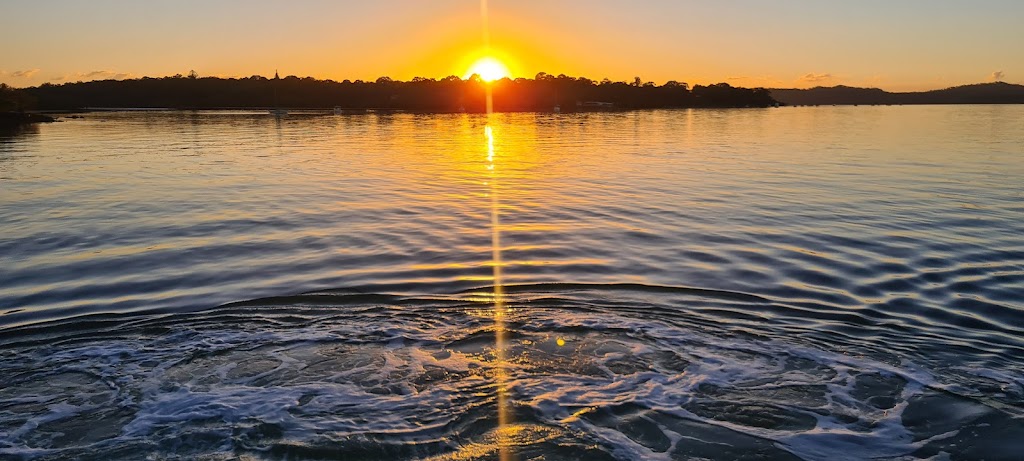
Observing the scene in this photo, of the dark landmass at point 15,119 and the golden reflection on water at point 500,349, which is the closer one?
the golden reflection on water at point 500,349

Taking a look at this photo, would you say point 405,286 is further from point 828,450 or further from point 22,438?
point 828,450

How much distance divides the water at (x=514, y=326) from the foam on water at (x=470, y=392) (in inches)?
1.5

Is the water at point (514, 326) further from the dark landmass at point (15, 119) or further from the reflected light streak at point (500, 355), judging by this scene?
the dark landmass at point (15, 119)

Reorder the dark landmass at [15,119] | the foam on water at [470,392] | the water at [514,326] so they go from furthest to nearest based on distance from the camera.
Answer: the dark landmass at [15,119] → the water at [514,326] → the foam on water at [470,392]

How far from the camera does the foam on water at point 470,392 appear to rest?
22.6 ft

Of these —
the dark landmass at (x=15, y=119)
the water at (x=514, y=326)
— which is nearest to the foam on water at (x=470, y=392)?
the water at (x=514, y=326)

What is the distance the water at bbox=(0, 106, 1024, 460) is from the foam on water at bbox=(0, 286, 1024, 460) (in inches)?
1.5

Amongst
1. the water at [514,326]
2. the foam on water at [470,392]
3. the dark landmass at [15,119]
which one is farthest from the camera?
the dark landmass at [15,119]

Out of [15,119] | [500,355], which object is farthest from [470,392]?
[15,119]

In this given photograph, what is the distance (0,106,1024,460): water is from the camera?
23.5 feet

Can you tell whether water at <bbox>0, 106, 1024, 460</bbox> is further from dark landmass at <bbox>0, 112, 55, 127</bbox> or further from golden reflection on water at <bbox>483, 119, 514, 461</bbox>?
dark landmass at <bbox>0, 112, 55, 127</bbox>

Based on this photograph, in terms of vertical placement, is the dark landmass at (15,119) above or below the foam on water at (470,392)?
above

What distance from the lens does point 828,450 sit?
22.5ft

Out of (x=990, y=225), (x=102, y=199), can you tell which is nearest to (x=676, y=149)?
Answer: (x=990, y=225)
